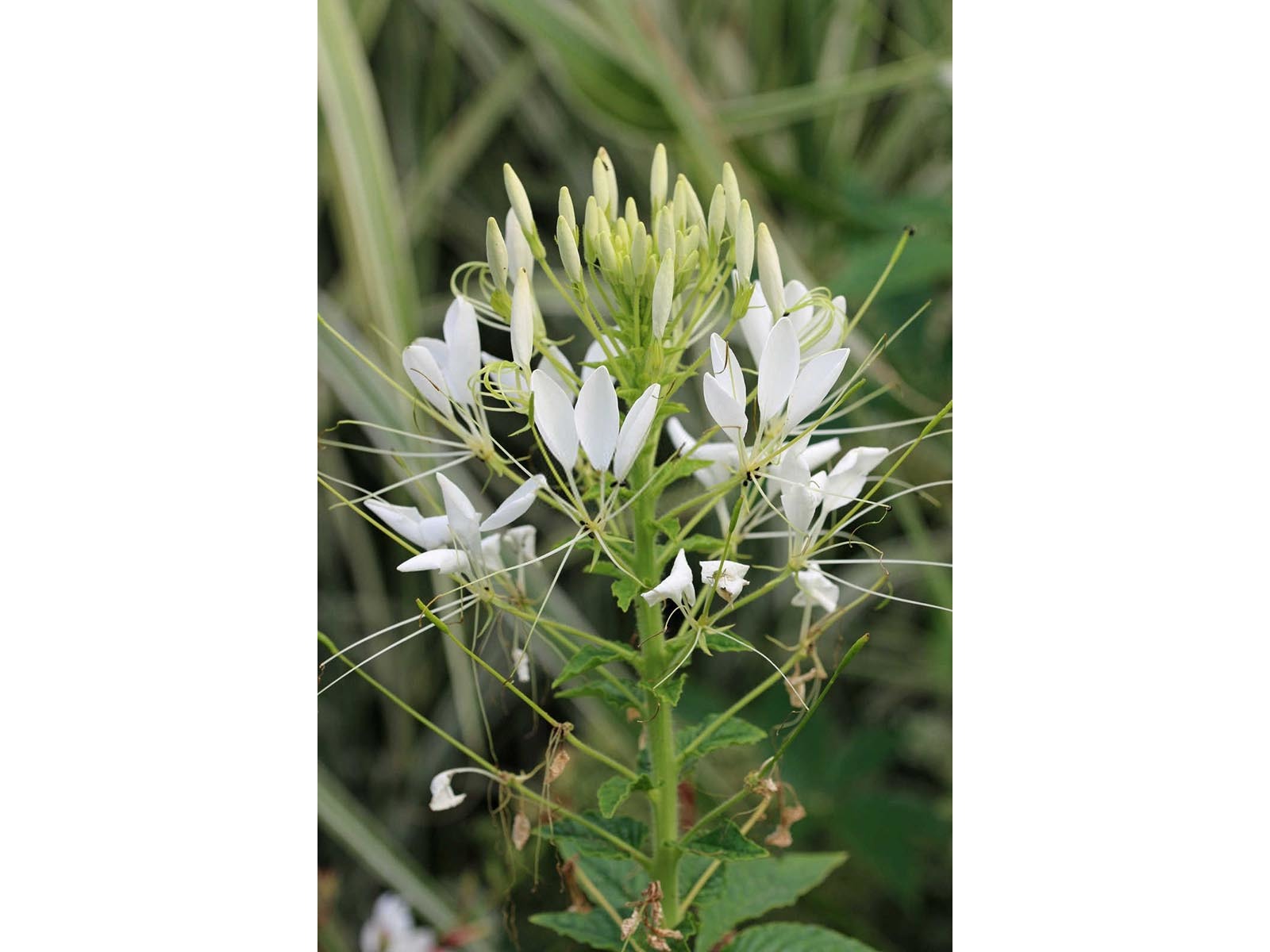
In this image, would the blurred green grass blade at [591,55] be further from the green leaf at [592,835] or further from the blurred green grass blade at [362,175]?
the green leaf at [592,835]

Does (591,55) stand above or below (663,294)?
above

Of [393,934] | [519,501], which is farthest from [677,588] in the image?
[393,934]

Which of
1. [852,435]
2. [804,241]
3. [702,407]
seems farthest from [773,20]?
[852,435]

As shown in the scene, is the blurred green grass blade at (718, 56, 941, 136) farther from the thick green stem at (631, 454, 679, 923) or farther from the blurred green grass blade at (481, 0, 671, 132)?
the thick green stem at (631, 454, 679, 923)

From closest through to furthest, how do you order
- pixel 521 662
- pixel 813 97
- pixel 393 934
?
pixel 521 662, pixel 393 934, pixel 813 97

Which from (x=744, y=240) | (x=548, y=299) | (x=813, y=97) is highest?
(x=813, y=97)

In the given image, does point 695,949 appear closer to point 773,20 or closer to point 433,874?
point 433,874

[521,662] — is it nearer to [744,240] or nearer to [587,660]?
[587,660]

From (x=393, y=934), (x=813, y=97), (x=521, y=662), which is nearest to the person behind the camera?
(x=521, y=662)
